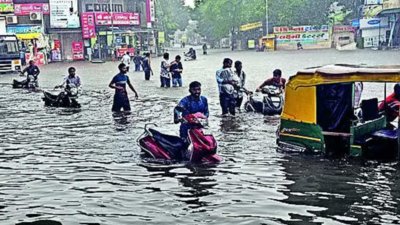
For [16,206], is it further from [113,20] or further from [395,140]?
[113,20]

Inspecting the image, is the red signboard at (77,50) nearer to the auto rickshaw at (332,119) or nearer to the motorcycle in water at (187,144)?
the motorcycle in water at (187,144)

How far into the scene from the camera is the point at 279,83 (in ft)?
46.8

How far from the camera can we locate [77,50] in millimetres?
58219

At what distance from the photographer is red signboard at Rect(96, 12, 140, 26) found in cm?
5953

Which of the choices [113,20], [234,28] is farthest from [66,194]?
[234,28]

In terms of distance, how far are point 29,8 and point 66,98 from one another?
Answer: 4260cm

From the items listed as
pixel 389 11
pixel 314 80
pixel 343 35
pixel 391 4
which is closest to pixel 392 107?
pixel 314 80

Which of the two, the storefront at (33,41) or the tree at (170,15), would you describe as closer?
the storefront at (33,41)

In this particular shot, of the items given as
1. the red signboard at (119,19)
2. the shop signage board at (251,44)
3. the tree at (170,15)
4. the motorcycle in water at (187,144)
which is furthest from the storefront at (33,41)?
the motorcycle in water at (187,144)

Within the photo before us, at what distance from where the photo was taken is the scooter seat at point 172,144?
9336 mm

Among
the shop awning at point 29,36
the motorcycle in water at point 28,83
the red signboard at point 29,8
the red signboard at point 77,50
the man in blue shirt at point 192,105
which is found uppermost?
the red signboard at point 29,8

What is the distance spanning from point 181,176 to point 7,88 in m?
20.0

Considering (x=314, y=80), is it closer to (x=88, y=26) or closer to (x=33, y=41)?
(x=33, y=41)

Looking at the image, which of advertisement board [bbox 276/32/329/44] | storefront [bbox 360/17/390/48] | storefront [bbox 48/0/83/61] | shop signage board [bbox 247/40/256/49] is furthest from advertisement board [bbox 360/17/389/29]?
storefront [bbox 48/0/83/61]
